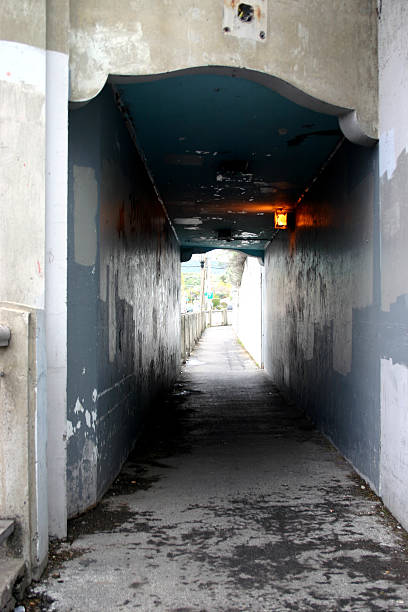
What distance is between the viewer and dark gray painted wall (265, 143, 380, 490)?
185 inches

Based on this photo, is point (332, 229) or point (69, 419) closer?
point (69, 419)

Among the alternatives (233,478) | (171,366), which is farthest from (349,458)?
(171,366)

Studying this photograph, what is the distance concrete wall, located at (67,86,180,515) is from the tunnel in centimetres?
1

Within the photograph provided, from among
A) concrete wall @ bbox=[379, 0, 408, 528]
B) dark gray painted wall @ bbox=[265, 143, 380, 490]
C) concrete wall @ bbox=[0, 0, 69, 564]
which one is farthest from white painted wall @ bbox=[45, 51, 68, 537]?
dark gray painted wall @ bbox=[265, 143, 380, 490]

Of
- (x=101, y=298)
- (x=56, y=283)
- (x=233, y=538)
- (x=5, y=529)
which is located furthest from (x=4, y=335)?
(x=233, y=538)

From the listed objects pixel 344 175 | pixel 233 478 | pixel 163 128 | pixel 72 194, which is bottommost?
pixel 233 478

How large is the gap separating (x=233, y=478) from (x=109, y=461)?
1.17 meters

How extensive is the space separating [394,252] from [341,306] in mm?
1882

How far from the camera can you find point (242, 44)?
406 cm

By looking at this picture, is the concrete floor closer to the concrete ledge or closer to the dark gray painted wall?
the concrete ledge

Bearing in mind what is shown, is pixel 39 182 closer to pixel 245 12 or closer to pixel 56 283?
pixel 56 283

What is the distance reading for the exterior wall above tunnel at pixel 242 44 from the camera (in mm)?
3898

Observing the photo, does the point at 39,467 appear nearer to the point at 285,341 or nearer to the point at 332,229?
the point at 332,229

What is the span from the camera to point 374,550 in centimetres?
349
